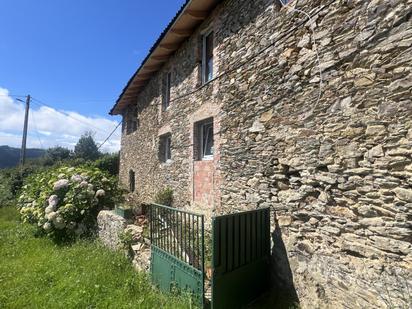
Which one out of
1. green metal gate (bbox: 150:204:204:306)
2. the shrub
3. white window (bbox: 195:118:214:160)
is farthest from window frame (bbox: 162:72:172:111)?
green metal gate (bbox: 150:204:204:306)

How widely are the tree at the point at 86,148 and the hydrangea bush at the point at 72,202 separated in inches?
772

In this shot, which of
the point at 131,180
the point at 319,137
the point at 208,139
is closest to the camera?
the point at 319,137

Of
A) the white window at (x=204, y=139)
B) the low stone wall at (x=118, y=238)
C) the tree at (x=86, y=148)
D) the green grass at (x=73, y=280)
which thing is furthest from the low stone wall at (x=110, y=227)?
the tree at (x=86, y=148)

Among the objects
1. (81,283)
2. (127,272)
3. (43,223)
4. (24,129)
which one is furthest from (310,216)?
(24,129)

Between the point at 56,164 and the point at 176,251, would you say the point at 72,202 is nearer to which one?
the point at 176,251

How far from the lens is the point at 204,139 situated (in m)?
7.50

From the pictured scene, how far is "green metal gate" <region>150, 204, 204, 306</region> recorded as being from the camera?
4027mm

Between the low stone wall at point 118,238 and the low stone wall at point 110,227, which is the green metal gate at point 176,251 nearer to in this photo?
the low stone wall at point 118,238

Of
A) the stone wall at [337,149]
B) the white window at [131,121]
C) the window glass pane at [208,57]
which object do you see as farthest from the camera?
the white window at [131,121]

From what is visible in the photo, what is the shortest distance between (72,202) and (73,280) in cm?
346

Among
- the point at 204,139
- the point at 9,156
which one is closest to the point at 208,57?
the point at 204,139

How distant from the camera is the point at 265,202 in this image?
485cm

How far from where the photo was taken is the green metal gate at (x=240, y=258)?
3.75 meters

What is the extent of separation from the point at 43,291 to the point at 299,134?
16.4 ft
